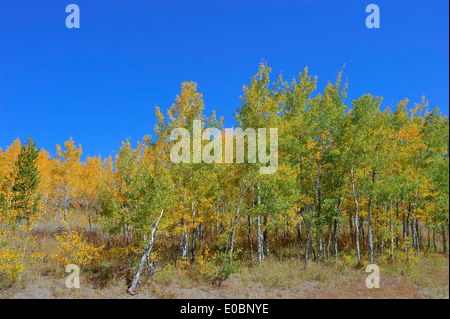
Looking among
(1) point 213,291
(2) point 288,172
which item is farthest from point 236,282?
(2) point 288,172

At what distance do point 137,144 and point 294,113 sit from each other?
10.8 metres

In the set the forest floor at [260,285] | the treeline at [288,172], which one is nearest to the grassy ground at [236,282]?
the forest floor at [260,285]

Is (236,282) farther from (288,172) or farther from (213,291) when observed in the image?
(288,172)

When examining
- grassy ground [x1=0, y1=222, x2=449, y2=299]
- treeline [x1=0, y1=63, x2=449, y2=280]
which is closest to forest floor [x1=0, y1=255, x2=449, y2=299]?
grassy ground [x1=0, y1=222, x2=449, y2=299]

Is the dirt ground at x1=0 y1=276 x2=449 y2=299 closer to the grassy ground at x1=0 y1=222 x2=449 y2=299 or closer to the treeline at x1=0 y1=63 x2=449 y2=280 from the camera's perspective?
the grassy ground at x1=0 y1=222 x2=449 y2=299

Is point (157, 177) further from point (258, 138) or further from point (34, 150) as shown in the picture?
point (34, 150)

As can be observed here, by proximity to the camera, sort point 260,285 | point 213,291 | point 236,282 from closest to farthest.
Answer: point 213,291 < point 260,285 < point 236,282

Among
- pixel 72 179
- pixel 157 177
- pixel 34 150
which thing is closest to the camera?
pixel 157 177

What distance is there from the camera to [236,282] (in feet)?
40.5

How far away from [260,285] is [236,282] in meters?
1.12

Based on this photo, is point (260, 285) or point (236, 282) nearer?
point (260, 285)

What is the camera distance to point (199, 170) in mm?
13336

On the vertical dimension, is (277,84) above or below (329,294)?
above
